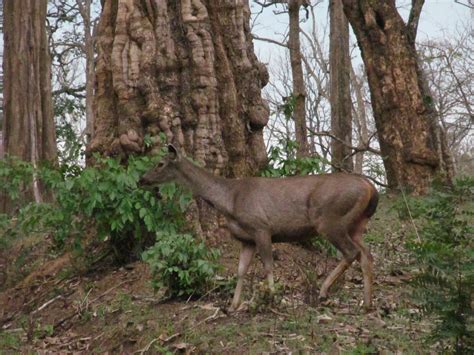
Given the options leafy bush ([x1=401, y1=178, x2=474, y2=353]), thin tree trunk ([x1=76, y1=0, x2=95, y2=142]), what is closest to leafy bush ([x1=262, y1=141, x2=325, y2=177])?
leafy bush ([x1=401, y1=178, x2=474, y2=353])

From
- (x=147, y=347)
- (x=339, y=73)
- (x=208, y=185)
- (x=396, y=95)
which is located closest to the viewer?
(x=147, y=347)

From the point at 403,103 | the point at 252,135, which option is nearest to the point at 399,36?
the point at 403,103

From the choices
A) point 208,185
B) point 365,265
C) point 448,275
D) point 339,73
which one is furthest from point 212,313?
point 339,73

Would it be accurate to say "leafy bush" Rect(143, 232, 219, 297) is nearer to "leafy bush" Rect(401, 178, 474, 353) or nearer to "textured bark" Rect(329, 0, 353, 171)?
"leafy bush" Rect(401, 178, 474, 353)

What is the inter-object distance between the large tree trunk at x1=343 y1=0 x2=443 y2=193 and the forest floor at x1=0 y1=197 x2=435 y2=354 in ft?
13.0

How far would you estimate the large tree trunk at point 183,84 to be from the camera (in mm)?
11406

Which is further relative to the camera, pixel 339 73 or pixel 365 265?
pixel 339 73

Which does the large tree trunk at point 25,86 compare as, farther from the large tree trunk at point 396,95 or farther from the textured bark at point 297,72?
the large tree trunk at point 396,95

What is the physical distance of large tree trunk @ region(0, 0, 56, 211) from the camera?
770 inches

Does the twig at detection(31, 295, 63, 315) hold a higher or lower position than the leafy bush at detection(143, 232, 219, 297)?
lower

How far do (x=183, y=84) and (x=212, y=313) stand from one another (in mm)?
3966

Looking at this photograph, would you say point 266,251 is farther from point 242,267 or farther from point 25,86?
point 25,86

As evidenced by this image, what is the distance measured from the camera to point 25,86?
20406 millimetres

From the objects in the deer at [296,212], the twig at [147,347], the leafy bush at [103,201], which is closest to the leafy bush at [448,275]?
the deer at [296,212]
